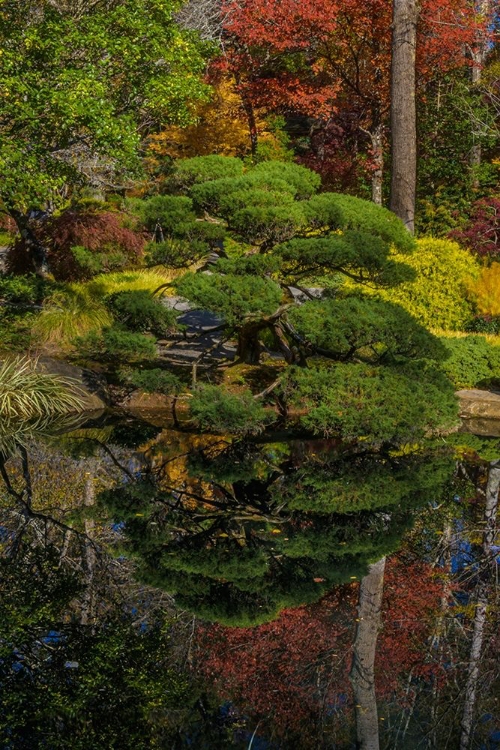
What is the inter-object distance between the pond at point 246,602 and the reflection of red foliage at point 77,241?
19.1 feet

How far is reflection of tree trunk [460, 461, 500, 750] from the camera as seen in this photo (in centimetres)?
511

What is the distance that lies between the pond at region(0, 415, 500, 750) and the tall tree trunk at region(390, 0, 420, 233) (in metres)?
5.01

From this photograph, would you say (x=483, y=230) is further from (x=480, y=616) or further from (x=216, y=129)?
(x=480, y=616)

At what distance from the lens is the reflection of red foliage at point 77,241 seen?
14555 mm

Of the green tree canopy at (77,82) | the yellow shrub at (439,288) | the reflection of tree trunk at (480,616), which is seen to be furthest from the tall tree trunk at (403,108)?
the reflection of tree trunk at (480,616)

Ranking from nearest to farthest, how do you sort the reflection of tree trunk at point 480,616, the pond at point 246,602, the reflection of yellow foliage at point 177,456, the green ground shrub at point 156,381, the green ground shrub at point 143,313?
the pond at point 246,602 → the reflection of tree trunk at point 480,616 → the reflection of yellow foliage at point 177,456 → the green ground shrub at point 156,381 → the green ground shrub at point 143,313

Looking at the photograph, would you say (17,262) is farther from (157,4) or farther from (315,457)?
(315,457)

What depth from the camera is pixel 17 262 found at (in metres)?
14.9

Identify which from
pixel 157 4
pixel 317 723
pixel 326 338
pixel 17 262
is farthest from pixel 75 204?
pixel 317 723

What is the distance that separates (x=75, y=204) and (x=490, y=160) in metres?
8.53

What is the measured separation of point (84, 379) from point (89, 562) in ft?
16.8

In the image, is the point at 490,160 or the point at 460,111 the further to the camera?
the point at 490,160

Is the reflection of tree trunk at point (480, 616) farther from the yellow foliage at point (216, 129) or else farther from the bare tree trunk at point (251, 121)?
the yellow foliage at point (216, 129)

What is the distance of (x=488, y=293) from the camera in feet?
41.7
